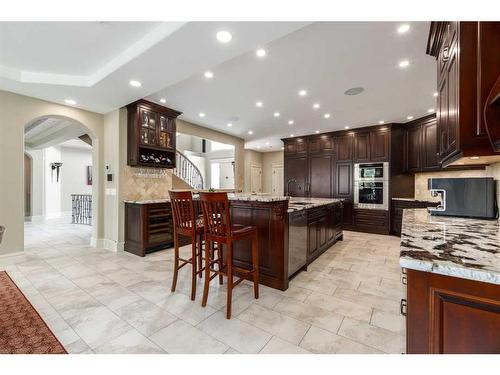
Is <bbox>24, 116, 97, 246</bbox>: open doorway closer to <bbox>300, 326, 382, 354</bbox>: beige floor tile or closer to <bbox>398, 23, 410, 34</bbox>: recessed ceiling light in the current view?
<bbox>300, 326, 382, 354</bbox>: beige floor tile

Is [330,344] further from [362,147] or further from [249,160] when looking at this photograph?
[249,160]

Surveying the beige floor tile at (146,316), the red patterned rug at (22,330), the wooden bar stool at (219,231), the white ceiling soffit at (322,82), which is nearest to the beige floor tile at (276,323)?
the wooden bar stool at (219,231)

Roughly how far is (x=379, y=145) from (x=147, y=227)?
5.60 metres

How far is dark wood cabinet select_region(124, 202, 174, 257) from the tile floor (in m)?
0.40

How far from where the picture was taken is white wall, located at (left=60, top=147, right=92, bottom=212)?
8656 mm

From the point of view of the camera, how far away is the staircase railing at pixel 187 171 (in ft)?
24.8

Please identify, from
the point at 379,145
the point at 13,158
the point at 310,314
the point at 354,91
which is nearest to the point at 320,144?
the point at 379,145

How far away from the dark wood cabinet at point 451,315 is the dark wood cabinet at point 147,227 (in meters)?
3.83

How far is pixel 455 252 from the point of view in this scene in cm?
98

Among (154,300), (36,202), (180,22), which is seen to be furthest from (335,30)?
(36,202)

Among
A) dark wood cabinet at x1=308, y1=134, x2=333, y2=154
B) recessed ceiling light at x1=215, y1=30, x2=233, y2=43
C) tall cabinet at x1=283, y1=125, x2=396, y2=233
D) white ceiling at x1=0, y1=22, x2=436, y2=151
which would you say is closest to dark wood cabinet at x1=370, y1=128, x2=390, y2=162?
A: tall cabinet at x1=283, y1=125, x2=396, y2=233

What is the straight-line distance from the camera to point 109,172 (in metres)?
4.29
